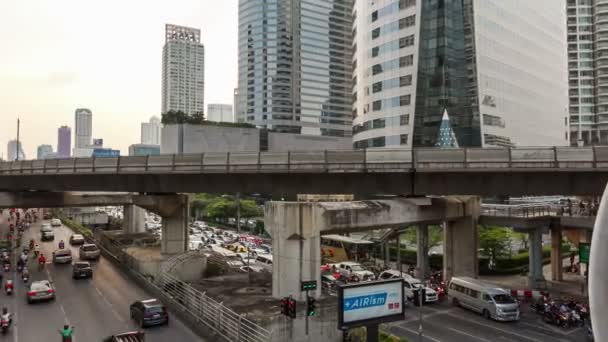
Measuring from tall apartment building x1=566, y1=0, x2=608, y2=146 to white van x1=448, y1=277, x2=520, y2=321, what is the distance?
136 m

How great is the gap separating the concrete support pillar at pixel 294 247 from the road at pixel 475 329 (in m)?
6.04

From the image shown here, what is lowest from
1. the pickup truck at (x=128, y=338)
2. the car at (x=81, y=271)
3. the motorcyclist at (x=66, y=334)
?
the car at (x=81, y=271)

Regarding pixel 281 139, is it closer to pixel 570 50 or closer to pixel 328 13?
pixel 328 13

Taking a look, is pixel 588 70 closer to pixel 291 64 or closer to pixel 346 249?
pixel 291 64

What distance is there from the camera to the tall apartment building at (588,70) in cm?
14350

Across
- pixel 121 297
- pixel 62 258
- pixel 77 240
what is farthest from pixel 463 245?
pixel 77 240

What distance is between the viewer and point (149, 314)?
20.2 m

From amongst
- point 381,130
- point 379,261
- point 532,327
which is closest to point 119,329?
point 532,327

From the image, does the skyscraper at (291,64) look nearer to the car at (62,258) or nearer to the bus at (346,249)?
the bus at (346,249)

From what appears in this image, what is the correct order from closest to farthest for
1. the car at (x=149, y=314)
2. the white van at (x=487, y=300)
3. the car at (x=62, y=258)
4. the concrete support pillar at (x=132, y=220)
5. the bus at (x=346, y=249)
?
the car at (x=149, y=314) < the white van at (x=487, y=300) < the car at (x=62, y=258) < the bus at (x=346, y=249) < the concrete support pillar at (x=132, y=220)

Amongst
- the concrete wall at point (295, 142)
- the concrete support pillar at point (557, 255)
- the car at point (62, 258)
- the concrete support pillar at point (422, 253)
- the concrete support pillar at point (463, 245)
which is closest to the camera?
the concrete support pillar at point (463, 245)

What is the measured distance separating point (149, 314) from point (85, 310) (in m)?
5.61

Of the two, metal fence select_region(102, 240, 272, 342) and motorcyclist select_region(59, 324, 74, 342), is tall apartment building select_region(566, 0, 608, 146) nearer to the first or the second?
metal fence select_region(102, 240, 272, 342)

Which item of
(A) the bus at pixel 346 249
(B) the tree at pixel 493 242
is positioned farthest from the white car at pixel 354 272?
(B) the tree at pixel 493 242
